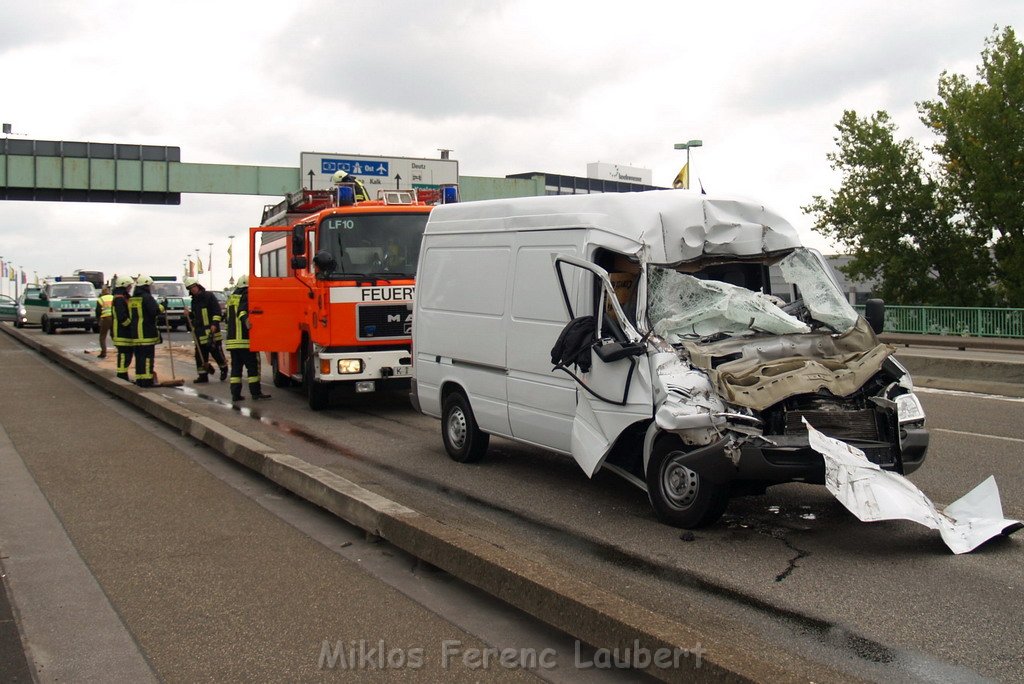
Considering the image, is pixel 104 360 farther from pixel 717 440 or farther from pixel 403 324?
pixel 717 440

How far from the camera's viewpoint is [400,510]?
6.66m

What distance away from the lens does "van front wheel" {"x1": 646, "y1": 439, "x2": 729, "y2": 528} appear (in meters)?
6.47

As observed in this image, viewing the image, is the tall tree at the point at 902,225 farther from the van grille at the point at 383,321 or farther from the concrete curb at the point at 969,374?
the van grille at the point at 383,321

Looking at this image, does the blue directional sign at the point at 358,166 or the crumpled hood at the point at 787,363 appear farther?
the blue directional sign at the point at 358,166

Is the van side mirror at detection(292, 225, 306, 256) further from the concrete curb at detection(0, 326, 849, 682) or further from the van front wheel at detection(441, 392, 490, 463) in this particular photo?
the concrete curb at detection(0, 326, 849, 682)

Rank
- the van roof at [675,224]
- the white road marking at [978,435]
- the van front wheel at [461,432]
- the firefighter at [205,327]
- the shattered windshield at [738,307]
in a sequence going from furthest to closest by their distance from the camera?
the firefighter at [205,327], the white road marking at [978,435], the van front wheel at [461,432], the van roof at [675,224], the shattered windshield at [738,307]

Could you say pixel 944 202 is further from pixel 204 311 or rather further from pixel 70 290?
pixel 70 290

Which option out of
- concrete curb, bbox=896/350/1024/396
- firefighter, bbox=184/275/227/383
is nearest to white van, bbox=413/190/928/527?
concrete curb, bbox=896/350/1024/396

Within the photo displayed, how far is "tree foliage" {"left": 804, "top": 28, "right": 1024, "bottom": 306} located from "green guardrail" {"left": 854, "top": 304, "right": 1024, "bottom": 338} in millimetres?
5763

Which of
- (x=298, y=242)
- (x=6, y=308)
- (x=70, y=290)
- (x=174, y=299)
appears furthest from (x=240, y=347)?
(x=6, y=308)

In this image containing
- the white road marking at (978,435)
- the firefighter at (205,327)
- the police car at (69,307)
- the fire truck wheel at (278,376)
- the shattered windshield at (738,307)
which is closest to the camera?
the shattered windshield at (738,307)

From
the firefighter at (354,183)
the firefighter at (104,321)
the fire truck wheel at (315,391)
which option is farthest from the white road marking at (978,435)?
the firefighter at (104,321)

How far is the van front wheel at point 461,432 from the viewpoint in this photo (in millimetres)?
9211

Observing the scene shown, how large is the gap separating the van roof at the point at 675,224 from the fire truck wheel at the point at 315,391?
6235mm
